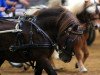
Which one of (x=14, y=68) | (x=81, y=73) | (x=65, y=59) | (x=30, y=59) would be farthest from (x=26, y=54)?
(x=14, y=68)

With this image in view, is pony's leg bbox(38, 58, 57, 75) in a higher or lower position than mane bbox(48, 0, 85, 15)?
lower

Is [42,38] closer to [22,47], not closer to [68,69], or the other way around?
[22,47]

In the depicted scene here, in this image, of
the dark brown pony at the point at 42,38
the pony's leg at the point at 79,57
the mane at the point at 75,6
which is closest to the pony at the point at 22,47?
the dark brown pony at the point at 42,38

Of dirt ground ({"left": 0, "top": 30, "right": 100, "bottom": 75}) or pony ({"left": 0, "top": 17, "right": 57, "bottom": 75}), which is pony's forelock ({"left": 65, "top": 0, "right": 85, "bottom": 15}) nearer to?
dirt ground ({"left": 0, "top": 30, "right": 100, "bottom": 75})

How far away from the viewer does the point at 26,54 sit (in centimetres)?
709

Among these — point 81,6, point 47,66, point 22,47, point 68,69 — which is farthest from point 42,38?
point 68,69

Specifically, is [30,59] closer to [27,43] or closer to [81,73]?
[27,43]

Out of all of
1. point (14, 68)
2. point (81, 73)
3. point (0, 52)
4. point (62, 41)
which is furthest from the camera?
point (14, 68)

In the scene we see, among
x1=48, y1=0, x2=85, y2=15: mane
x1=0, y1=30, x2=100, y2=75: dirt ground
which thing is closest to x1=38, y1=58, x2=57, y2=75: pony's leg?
x1=0, y1=30, x2=100, y2=75: dirt ground

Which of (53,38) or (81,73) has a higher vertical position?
(53,38)

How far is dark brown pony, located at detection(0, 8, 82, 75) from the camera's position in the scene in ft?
22.6

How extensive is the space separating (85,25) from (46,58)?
10.6ft

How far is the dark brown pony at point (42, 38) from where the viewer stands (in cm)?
688

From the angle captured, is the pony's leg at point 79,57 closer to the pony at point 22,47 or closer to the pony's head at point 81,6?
the pony's head at point 81,6
